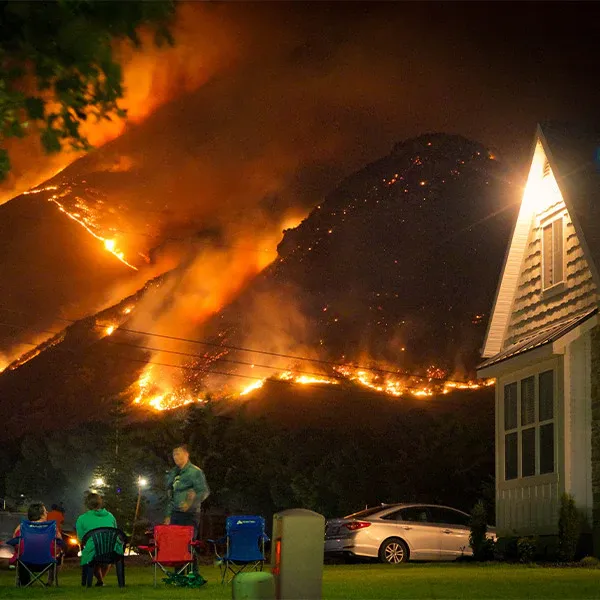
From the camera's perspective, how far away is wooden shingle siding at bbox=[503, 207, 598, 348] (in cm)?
2220

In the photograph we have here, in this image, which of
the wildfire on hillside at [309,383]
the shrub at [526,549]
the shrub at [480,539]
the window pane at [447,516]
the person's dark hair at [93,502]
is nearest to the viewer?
the person's dark hair at [93,502]

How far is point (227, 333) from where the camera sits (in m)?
135

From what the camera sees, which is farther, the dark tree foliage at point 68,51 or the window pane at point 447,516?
the window pane at point 447,516

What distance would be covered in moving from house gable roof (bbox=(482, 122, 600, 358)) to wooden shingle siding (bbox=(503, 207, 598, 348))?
0.52 ft

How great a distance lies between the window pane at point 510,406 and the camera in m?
24.1

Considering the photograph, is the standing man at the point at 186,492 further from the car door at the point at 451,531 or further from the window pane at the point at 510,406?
the car door at the point at 451,531

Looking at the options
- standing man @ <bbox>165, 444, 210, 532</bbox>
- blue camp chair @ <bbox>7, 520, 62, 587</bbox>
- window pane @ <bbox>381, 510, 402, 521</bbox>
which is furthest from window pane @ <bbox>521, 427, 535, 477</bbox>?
blue camp chair @ <bbox>7, 520, 62, 587</bbox>

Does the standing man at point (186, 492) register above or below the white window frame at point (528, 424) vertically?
below

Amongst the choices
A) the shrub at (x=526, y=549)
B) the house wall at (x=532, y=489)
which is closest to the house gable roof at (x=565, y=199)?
the house wall at (x=532, y=489)

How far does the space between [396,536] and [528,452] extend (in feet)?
15.8

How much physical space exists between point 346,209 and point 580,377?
176 m

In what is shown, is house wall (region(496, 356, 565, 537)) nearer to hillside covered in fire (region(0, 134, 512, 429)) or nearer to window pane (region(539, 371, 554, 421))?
window pane (region(539, 371, 554, 421))

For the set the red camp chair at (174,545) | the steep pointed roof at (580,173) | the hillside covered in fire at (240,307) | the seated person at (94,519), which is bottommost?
the red camp chair at (174,545)

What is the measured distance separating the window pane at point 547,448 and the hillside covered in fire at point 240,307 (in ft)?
251
